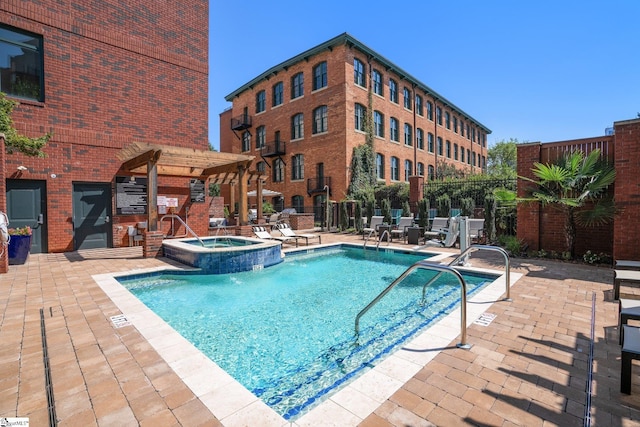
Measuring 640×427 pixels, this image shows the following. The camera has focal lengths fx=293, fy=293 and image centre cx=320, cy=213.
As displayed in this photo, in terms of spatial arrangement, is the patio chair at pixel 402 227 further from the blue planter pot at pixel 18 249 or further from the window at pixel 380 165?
the blue planter pot at pixel 18 249

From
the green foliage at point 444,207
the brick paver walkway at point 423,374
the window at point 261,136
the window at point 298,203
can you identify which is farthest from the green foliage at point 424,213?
the window at point 261,136

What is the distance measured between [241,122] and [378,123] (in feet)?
41.1

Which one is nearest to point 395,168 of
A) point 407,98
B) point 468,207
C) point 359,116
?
point 359,116

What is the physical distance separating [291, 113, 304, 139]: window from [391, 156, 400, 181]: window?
739 centimetres

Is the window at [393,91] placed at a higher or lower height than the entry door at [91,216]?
higher

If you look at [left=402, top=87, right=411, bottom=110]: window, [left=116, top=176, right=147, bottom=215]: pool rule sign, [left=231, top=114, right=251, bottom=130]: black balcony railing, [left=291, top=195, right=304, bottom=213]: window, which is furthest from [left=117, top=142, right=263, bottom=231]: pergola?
[left=402, top=87, right=411, bottom=110]: window

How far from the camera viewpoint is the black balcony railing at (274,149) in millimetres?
23047

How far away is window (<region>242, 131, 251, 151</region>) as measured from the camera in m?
27.1

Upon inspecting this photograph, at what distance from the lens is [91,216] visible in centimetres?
932

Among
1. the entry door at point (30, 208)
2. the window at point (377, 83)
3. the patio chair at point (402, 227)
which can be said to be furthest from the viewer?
the window at point (377, 83)

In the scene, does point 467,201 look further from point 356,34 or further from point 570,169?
point 356,34

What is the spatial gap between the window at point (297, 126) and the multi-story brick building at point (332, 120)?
0.25 ft

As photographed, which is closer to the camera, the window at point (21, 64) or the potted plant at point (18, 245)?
the potted plant at point (18, 245)

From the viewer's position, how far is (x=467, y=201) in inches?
484
